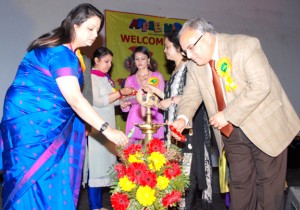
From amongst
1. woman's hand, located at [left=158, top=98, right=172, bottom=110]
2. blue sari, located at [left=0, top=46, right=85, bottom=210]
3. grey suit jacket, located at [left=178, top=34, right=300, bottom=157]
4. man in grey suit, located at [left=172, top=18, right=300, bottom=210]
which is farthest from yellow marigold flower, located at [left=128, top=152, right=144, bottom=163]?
woman's hand, located at [left=158, top=98, right=172, bottom=110]

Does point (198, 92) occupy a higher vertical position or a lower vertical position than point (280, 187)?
higher

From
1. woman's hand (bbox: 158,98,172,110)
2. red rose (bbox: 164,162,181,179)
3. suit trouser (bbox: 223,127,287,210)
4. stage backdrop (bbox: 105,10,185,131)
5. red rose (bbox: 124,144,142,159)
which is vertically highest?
stage backdrop (bbox: 105,10,185,131)

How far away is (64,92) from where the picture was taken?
1754 mm

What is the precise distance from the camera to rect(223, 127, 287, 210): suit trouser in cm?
210

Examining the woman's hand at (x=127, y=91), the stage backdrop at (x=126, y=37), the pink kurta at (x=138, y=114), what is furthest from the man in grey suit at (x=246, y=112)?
the stage backdrop at (x=126, y=37)

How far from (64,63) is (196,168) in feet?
4.81

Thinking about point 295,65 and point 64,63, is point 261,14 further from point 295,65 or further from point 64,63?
point 64,63

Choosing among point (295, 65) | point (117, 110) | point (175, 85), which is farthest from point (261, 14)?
point (175, 85)

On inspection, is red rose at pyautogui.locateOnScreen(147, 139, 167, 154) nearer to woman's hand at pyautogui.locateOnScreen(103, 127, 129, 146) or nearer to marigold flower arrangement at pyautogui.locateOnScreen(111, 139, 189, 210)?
marigold flower arrangement at pyautogui.locateOnScreen(111, 139, 189, 210)

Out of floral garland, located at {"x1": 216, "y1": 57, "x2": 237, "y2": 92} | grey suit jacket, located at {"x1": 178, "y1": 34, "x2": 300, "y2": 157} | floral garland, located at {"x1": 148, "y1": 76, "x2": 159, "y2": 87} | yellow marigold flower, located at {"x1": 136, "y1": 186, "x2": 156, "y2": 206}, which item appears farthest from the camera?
floral garland, located at {"x1": 148, "y1": 76, "x2": 159, "y2": 87}

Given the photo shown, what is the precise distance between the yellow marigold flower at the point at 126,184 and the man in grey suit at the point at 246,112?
0.39 meters

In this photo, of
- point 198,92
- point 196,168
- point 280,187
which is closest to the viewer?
point 280,187

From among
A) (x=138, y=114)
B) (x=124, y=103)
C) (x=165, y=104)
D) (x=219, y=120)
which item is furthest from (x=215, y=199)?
(x=219, y=120)

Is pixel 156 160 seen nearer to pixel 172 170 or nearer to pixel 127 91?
pixel 172 170
